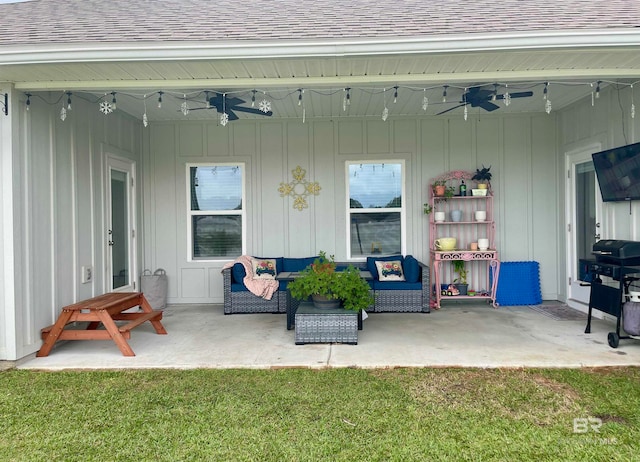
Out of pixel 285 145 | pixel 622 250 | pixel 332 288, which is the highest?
pixel 285 145

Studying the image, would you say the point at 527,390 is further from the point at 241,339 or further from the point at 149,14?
the point at 149,14

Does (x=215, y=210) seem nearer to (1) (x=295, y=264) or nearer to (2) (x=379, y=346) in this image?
(1) (x=295, y=264)

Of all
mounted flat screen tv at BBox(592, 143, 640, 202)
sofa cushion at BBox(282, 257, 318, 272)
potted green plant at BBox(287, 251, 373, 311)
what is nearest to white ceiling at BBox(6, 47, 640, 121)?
mounted flat screen tv at BBox(592, 143, 640, 202)

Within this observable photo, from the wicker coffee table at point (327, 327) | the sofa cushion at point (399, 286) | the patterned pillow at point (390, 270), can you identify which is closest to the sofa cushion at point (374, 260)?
the patterned pillow at point (390, 270)

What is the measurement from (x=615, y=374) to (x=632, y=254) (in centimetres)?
131

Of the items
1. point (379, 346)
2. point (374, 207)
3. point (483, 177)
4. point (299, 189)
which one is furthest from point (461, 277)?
point (299, 189)

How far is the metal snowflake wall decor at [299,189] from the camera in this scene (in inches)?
244

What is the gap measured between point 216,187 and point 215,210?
1.17 ft

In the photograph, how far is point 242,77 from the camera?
3617 mm

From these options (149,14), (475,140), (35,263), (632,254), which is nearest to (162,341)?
(35,263)

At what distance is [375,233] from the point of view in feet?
20.3

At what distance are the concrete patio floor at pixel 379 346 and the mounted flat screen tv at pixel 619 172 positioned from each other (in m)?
1.48

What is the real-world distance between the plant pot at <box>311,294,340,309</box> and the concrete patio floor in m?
0.39

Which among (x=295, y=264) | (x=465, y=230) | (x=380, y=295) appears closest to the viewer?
(x=380, y=295)
